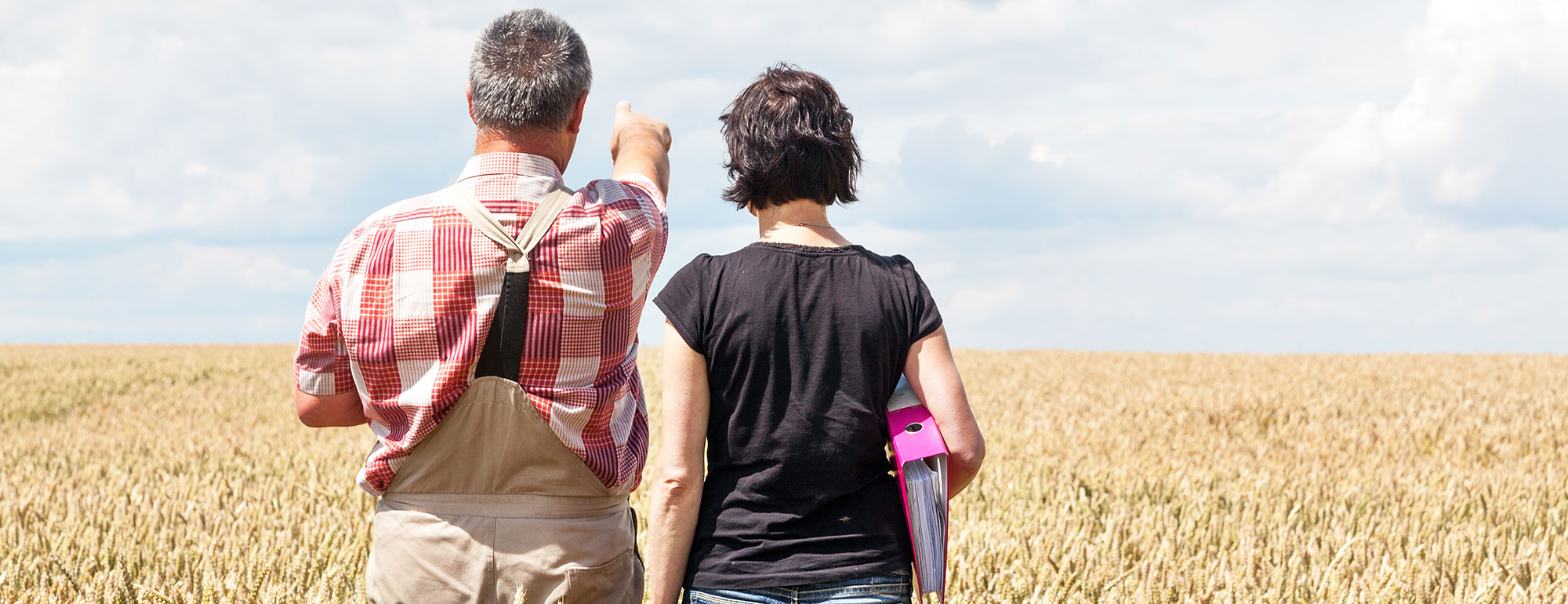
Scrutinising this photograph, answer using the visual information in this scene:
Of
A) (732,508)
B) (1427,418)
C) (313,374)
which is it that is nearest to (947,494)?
(732,508)

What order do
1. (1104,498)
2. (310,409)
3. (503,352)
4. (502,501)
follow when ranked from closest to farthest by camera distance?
(503,352), (502,501), (310,409), (1104,498)

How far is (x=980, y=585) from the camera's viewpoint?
4484 millimetres

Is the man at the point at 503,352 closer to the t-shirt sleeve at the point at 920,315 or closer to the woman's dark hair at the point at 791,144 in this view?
the woman's dark hair at the point at 791,144

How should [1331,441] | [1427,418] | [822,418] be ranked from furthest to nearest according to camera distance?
[1427,418]
[1331,441]
[822,418]

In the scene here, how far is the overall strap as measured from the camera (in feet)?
7.47

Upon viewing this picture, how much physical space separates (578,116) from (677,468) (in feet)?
2.99

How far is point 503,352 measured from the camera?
7.60 feet

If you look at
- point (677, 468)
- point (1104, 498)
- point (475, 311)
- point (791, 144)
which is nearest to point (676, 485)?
point (677, 468)

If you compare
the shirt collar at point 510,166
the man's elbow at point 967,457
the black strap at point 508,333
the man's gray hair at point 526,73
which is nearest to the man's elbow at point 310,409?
the black strap at point 508,333

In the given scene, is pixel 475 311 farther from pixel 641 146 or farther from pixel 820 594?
pixel 820 594

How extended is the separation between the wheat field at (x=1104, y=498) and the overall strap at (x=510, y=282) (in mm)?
1231

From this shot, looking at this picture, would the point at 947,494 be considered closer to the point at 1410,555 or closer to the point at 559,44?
the point at 559,44

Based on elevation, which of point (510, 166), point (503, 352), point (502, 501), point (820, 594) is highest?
point (510, 166)

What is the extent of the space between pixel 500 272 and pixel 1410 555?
4913 mm
